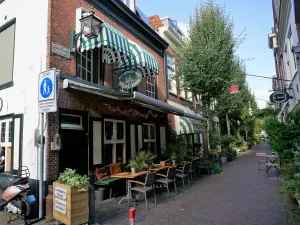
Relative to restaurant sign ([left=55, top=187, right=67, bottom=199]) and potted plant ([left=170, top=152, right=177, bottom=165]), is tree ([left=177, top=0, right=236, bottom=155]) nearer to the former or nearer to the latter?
potted plant ([left=170, top=152, right=177, bottom=165])

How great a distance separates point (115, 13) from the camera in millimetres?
10367

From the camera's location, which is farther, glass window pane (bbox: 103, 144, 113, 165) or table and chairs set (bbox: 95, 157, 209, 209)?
glass window pane (bbox: 103, 144, 113, 165)

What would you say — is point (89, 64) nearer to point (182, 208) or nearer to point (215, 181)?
point (182, 208)

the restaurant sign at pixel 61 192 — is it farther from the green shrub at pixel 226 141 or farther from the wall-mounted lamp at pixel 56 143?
the green shrub at pixel 226 141

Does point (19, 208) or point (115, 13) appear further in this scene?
point (115, 13)

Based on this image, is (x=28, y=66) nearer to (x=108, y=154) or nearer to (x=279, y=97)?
(x=108, y=154)

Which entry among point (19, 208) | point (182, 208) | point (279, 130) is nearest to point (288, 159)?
point (279, 130)

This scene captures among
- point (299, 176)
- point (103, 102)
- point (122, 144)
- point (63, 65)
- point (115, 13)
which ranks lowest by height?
point (299, 176)

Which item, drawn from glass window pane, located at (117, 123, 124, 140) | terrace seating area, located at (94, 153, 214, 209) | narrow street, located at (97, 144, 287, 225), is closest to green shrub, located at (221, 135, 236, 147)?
narrow street, located at (97, 144, 287, 225)

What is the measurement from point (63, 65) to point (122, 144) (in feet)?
13.8

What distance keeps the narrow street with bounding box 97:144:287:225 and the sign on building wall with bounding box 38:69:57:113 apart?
302 centimetres

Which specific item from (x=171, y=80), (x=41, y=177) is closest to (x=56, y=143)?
(x=41, y=177)

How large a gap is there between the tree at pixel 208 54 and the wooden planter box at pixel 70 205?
9427 mm

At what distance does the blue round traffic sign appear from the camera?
19.0 ft
